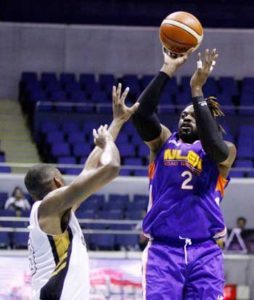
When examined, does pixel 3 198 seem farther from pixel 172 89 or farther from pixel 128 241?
pixel 172 89

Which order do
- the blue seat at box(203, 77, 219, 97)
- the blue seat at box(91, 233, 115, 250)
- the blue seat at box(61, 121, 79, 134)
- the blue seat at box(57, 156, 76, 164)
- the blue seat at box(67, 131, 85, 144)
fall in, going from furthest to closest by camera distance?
the blue seat at box(203, 77, 219, 97) < the blue seat at box(61, 121, 79, 134) < the blue seat at box(67, 131, 85, 144) < the blue seat at box(57, 156, 76, 164) < the blue seat at box(91, 233, 115, 250)

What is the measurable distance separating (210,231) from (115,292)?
17.5 feet

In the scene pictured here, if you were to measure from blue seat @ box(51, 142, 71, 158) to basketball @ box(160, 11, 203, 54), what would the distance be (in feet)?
34.9

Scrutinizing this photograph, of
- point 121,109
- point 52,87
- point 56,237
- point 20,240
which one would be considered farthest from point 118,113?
point 52,87

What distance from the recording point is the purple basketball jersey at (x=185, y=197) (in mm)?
5973

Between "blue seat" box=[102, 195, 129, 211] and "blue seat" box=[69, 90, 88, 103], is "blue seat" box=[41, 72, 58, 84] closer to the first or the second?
"blue seat" box=[69, 90, 88, 103]

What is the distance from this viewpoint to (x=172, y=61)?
19.2 feet

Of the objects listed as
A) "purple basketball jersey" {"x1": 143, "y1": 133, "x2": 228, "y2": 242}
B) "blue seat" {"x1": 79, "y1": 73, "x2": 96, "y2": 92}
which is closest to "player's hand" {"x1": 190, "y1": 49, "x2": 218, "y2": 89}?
"purple basketball jersey" {"x1": 143, "y1": 133, "x2": 228, "y2": 242}

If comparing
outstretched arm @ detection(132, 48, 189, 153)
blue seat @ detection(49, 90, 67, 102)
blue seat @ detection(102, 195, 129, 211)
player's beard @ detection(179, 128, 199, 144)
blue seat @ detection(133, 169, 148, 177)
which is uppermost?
outstretched arm @ detection(132, 48, 189, 153)

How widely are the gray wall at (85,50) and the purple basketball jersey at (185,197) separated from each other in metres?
14.9

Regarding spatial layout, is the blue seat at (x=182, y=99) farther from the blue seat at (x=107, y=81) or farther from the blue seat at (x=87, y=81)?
the blue seat at (x=87, y=81)

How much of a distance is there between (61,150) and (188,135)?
10767 millimetres

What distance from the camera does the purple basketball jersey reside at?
19.6 feet

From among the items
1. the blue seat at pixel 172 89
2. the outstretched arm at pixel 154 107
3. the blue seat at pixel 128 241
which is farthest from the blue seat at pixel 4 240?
the outstretched arm at pixel 154 107
